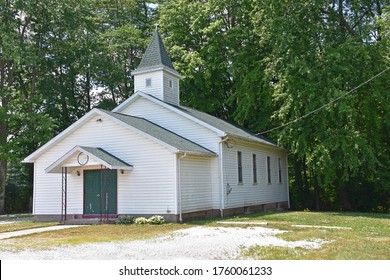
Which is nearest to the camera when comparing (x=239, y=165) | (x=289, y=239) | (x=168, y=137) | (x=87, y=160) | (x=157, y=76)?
(x=289, y=239)

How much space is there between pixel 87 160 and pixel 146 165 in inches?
95.2

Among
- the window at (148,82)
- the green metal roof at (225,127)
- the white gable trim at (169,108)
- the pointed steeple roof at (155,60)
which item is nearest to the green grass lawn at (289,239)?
the white gable trim at (169,108)

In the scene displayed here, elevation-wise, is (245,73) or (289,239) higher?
(245,73)

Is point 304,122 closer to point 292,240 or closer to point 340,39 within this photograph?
point 340,39

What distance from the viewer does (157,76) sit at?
76.2ft

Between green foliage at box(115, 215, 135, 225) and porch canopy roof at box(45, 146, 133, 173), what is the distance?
6.48 ft

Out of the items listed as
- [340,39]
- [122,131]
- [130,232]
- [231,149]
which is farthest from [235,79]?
[130,232]

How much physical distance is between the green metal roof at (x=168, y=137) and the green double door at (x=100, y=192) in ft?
7.45

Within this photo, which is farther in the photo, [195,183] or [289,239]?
[195,183]

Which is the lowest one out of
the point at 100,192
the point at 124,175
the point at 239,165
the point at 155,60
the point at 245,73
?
the point at 100,192

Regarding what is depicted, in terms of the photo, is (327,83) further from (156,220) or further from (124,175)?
(156,220)

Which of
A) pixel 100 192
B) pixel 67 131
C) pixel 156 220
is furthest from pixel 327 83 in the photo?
pixel 67 131

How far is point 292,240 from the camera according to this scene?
11930mm
